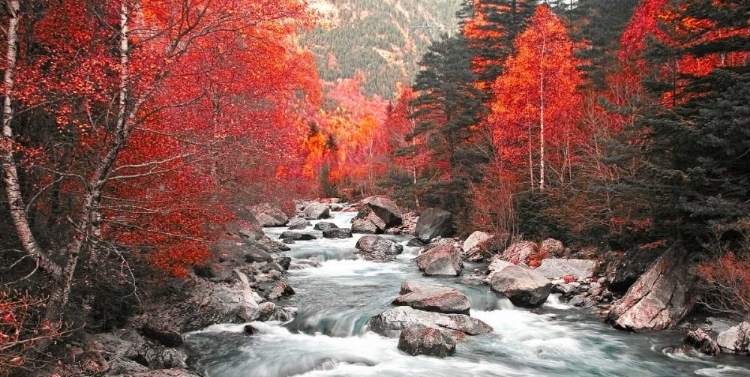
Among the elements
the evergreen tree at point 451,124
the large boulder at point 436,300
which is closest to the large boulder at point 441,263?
the large boulder at point 436,300

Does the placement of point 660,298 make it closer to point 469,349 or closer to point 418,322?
point 469,349

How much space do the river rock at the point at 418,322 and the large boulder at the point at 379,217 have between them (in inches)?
779

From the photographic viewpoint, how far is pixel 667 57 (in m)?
13.0

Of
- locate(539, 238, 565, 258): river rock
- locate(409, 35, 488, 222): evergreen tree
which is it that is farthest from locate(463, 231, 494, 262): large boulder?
locate(409, 35, 488, 222): evergreen tree

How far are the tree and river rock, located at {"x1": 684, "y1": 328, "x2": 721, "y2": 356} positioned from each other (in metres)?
11.8

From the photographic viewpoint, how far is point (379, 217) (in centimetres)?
3391

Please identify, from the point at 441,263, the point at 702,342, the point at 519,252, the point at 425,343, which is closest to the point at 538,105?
the point at 519,252

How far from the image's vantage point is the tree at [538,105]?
74.3 feet

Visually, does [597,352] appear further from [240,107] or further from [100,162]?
[240,107]

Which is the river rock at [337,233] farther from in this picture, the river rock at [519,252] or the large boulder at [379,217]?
the river rock at [519,252]

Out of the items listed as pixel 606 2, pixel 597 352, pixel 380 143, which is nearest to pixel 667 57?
pixel 597 352

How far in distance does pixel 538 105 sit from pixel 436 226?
891 centimetres

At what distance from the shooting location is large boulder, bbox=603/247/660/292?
14703 millimetres

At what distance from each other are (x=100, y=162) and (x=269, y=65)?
1340 centimetres
